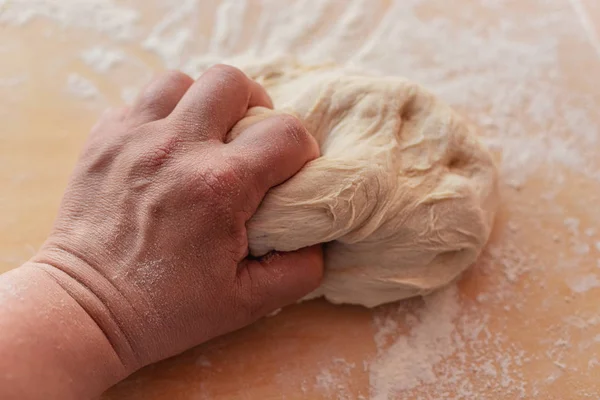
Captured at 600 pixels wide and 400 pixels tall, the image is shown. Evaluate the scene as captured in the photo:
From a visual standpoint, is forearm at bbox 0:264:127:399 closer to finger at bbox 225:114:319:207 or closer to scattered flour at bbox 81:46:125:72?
finger at bbox 225:114:319:207

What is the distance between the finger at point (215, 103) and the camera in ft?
3.52

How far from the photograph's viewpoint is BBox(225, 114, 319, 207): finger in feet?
3.34

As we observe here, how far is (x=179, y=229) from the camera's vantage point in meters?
0.99

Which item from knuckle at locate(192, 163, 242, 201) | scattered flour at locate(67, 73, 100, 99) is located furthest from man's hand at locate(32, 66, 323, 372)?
scattered flour at locate(67, 73, 100, 99)

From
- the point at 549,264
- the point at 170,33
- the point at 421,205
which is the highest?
the point at 170,33

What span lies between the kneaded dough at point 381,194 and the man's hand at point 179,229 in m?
0.05

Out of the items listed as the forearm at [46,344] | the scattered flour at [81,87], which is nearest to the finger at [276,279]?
the forearm at [46,344]

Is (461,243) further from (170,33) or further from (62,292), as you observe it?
(170,33)

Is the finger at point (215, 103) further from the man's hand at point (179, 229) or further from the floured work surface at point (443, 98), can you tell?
the floured work surface at point (443, 98)

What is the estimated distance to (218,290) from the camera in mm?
1016

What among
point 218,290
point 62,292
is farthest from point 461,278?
point 62,292

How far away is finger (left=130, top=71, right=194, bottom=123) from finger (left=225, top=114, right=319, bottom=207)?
182mm

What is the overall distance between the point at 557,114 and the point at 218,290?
102 centimetres

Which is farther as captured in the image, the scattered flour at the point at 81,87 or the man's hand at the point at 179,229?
the scattered flour at the point at 81,87
